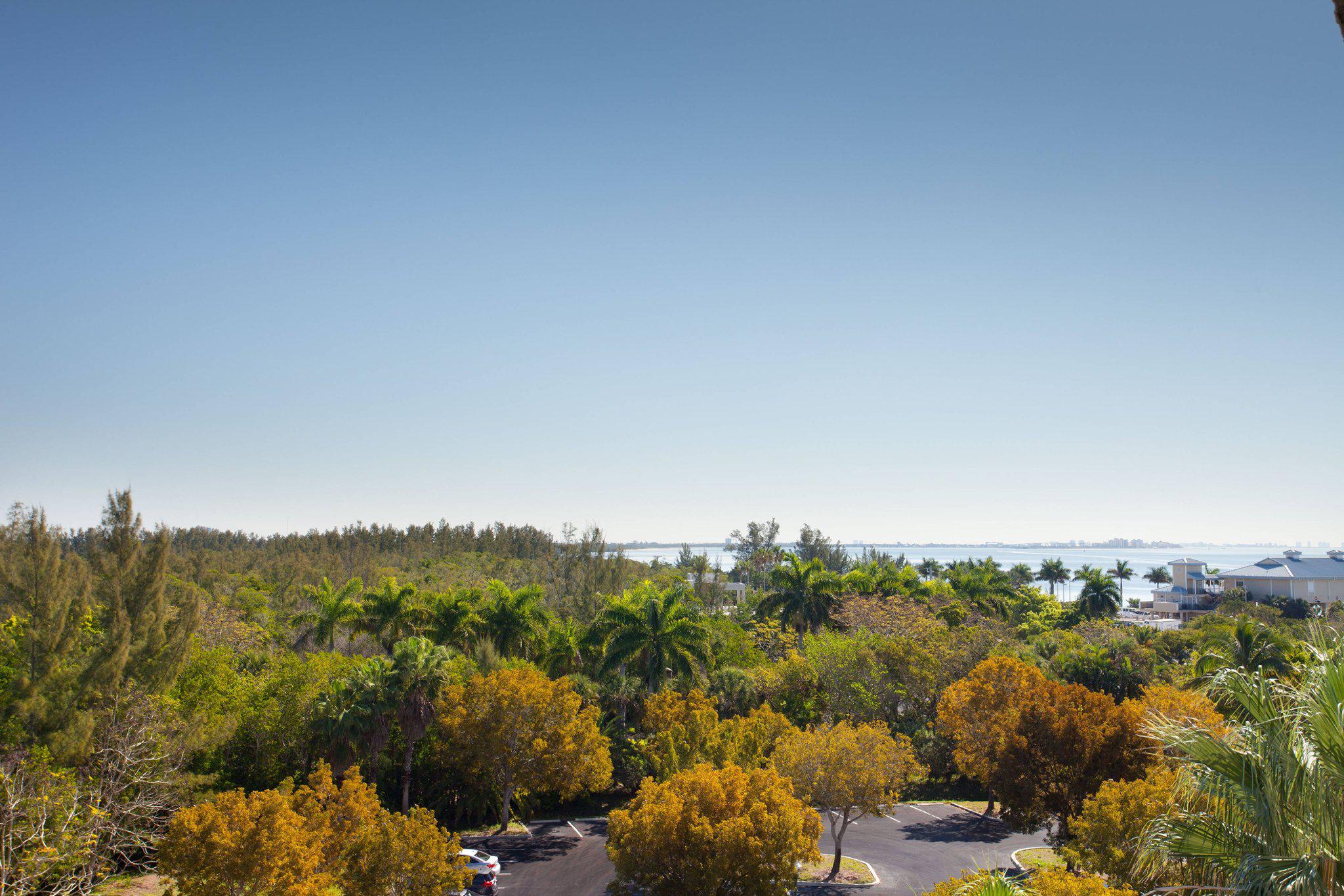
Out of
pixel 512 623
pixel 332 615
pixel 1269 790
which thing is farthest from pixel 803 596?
pixel 1269 790

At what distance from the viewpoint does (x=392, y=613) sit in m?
44.5

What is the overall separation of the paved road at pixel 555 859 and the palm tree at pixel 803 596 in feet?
76.8

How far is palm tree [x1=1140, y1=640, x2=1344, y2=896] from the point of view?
6582mm

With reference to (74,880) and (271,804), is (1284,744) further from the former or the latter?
(74,880)

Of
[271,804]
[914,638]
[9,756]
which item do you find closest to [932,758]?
[914,638]

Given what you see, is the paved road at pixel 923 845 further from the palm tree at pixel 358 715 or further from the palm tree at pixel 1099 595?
the palm tree at pixel 1099 595

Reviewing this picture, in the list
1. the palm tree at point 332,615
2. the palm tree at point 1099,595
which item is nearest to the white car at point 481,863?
the palm tree at point 332,615

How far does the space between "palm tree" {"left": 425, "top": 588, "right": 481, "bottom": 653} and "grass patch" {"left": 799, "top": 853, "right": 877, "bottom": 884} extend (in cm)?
2341

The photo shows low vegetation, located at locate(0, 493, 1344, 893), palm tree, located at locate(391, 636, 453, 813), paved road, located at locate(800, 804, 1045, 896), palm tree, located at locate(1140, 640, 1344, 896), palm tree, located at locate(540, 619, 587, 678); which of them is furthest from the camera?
palm tree, located at locate(540, 619, 587, 678)

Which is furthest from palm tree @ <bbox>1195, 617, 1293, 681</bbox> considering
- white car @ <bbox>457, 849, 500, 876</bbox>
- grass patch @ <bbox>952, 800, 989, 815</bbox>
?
white car @ <bbox>457, 849, 500, 876</bbox>

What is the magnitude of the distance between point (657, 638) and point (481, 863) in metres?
A: 15.5

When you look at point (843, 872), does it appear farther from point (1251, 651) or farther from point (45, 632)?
point (45, 632)

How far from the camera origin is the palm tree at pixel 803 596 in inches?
2063

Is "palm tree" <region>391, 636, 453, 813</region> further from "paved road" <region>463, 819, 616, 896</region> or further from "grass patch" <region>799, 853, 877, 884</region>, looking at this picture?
"grass patch" <region>799, 853, 877, 884</region>
